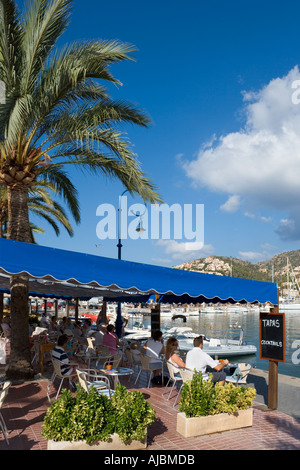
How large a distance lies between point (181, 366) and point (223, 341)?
1966 centimetres

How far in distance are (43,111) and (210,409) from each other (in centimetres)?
716

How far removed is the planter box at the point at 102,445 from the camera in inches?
187

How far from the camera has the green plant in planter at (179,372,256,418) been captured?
5.82 metres

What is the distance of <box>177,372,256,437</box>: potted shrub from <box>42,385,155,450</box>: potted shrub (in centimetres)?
75

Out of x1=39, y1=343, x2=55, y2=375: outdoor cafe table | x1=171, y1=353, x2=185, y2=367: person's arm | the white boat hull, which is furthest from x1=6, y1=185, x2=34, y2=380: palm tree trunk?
the white boat hull

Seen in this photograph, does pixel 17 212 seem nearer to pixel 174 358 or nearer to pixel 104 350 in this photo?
pixel 104 350

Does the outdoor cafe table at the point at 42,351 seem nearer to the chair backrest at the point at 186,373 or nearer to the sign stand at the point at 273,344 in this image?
the chair backrest at the point at 186,373

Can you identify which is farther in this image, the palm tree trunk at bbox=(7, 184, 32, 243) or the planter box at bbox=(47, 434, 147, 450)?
the palm tree trunk at bbox=(7, 184, 32, 243)

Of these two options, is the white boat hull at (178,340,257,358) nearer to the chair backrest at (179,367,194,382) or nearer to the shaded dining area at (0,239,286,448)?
the shaded dining area at (0,239,286,448)

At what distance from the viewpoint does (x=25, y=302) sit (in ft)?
31.4

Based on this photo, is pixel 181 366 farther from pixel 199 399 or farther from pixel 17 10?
pixel 17 10

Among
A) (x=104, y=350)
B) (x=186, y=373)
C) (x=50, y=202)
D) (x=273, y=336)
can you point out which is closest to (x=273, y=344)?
(x=273, y=336)

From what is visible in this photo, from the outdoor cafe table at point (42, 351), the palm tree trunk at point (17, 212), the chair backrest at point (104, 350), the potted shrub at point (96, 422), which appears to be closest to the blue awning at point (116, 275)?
the potted shrub at point (96, 422)
